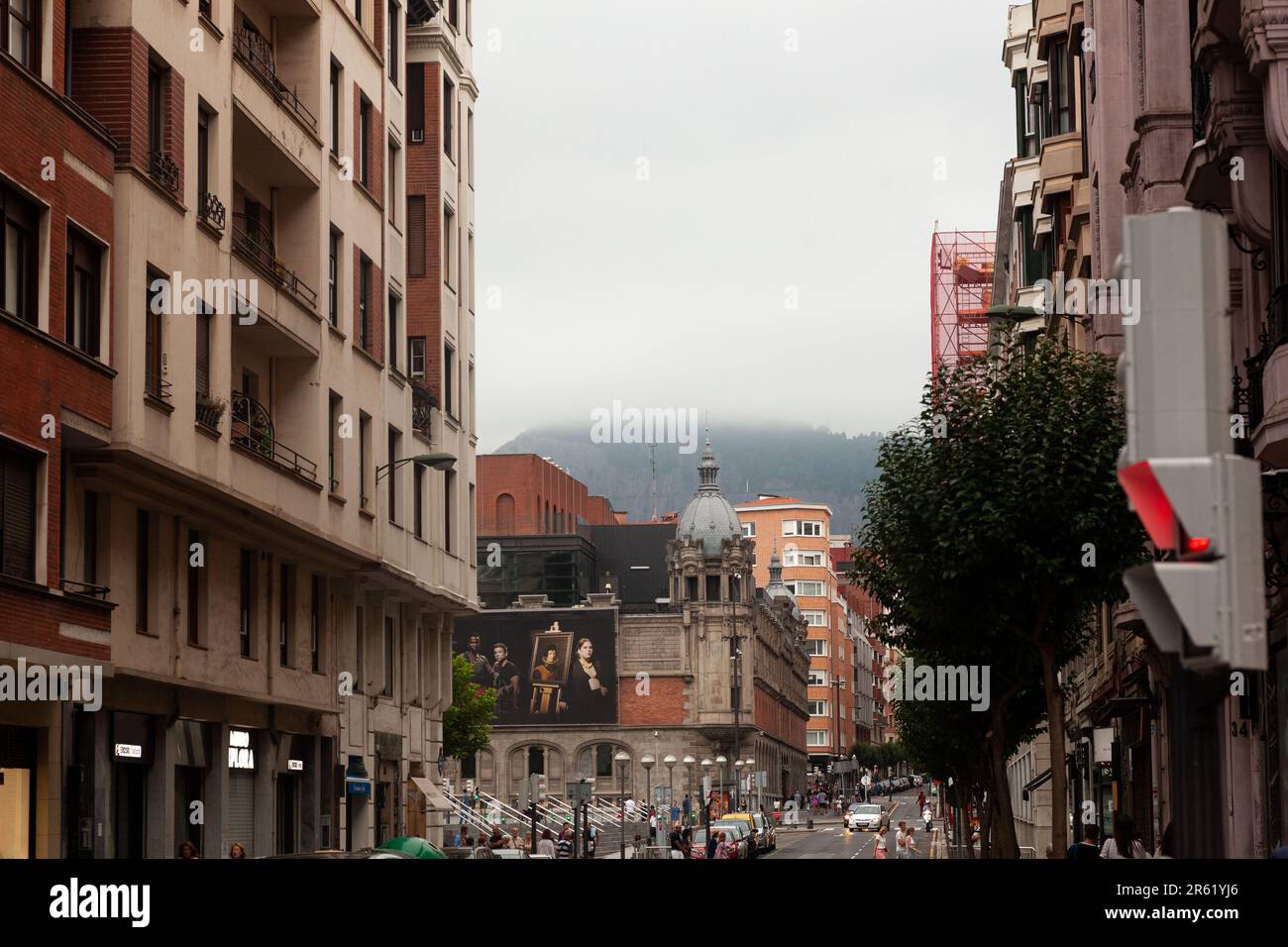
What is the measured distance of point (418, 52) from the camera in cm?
4919

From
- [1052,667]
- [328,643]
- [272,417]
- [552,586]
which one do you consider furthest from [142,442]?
[552,586]

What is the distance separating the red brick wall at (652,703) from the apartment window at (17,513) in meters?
100

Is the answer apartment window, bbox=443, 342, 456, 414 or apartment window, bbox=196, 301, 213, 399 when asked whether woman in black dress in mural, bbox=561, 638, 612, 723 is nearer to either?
apartment window, bbox=443, 342, 456, 414

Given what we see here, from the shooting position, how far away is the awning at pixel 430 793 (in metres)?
46.9

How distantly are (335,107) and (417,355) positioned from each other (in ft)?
32.2

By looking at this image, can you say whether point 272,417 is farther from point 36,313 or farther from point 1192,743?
point 1192,743

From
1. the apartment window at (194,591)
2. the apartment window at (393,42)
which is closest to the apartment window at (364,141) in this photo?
the apartment window at (393,42)

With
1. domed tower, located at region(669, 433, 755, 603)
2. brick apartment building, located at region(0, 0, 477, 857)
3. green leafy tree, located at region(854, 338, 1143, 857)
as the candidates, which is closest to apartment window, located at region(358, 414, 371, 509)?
brick apartment building, located at region(0, 0, 477, 857)

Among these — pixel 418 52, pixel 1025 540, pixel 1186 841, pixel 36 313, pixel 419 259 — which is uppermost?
pixel 418 52

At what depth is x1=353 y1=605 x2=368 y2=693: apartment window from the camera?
135 ft

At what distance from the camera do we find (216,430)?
30484 millimetres

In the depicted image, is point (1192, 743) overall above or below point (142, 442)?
below

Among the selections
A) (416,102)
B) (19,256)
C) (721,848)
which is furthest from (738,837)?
(19,256)

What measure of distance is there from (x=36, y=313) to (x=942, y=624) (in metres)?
16.5
